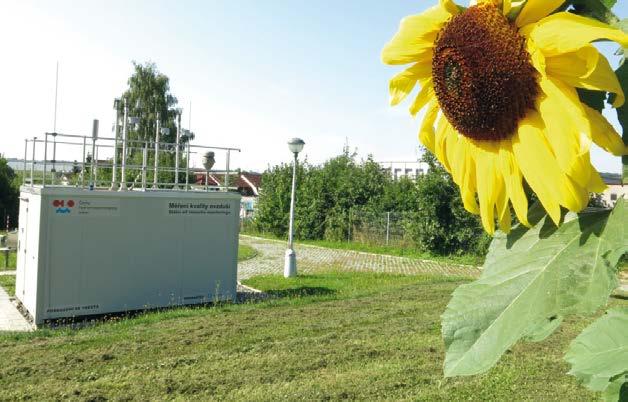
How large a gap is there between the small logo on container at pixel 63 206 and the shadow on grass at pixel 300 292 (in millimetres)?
4422

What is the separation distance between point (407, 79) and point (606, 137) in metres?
0.34

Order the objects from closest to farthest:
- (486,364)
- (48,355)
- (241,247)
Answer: (486,364), (48,355), (241,247)

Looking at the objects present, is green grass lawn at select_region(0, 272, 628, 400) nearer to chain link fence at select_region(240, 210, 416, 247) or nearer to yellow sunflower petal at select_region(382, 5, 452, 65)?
yellow sunflower petal at select_region(382, 5, 452, 65)

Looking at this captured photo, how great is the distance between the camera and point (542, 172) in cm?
67

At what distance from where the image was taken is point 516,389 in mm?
6453

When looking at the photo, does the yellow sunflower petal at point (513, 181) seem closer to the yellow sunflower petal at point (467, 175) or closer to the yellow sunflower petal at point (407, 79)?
the yellow sunflower petal at point (467, 175)

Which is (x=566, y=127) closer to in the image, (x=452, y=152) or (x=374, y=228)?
(x=452, y=152)

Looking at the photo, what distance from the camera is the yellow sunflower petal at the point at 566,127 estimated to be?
2.02ft

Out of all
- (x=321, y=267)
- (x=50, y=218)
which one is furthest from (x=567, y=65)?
(x=321, y=267)

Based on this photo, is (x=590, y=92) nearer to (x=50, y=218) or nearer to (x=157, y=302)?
(x=50, y=218)

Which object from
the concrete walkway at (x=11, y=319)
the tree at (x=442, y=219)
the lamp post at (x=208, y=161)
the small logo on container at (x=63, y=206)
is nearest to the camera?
the concrete walkway at (x=11, y=319)

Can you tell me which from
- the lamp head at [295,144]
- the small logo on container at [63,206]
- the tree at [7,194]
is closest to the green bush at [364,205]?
the lamp head at [295,144]

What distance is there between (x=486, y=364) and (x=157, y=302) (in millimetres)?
10896

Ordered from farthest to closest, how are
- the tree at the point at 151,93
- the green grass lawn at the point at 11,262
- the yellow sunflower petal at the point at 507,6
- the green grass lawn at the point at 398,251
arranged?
1. the tree at the point at 151,93
2. the green grass lawn at the point at 398,251
3. the green grass lawn at the point at 11,262
4. the yellow sunflower petal at the point at 507,6
